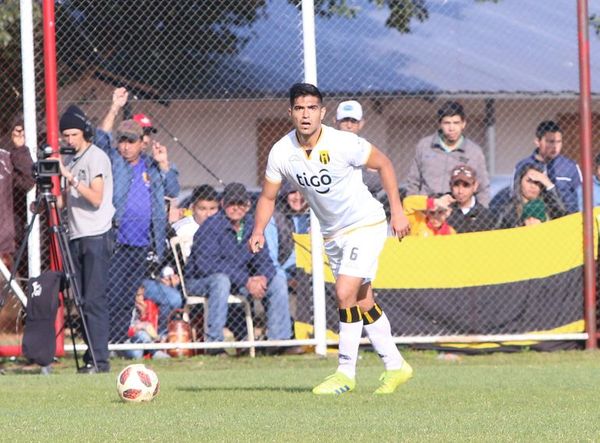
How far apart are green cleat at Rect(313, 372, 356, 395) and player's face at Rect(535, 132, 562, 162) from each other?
18.0 feet

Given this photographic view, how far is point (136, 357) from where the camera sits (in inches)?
548

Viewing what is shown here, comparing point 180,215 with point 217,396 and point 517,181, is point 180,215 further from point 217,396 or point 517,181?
point 217,396

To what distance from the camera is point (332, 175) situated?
30.9ft

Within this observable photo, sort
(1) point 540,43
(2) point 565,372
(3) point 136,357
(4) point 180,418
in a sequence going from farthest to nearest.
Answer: (1) point 540,43 < (3) point 136,357 < (2) point 565,372 < (4) point 180,418

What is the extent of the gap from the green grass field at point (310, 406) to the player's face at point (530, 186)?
1.88 m

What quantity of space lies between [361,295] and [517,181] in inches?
183

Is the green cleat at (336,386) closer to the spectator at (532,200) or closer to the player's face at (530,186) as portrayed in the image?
the spectator at (532,200)

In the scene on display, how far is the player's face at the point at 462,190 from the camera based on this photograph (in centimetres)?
1380

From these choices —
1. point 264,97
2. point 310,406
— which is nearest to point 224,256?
point 264,97

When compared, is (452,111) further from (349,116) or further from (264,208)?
(264,208)

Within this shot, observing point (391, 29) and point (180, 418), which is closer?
point (180, 418)

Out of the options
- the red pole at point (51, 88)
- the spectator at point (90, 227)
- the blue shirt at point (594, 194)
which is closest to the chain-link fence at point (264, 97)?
the blue shirt at point (594, 194)

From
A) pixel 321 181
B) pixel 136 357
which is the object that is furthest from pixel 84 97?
pixel 321 181

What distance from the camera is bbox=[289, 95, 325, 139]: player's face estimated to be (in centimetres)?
933
